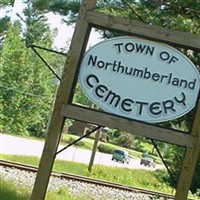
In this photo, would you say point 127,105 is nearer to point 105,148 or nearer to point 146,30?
point 146,30

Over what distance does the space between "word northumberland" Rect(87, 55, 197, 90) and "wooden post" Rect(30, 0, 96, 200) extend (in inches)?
4.6

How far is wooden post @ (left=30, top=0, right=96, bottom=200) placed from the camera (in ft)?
10.5

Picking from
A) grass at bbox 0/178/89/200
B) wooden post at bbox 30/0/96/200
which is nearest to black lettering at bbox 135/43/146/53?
wooden post at bbox 30/0/96/200

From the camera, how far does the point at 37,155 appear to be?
700 centimetres

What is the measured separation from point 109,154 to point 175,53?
3751 mm

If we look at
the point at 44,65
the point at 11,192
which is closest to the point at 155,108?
the point at 11,192

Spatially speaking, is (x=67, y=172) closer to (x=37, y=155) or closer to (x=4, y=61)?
(x=37, y=155)

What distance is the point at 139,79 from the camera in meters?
3.13

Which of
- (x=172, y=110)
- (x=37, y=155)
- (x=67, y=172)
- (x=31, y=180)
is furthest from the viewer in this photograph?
(x=37, y=155)

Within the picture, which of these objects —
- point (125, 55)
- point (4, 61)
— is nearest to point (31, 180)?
point (4, 61)

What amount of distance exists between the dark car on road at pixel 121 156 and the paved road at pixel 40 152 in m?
0.06

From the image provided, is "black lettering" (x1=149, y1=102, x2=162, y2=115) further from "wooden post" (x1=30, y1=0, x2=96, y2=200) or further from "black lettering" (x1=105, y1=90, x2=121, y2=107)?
"wooden post" (x1=30, y1=0, x2=96, y2=200)

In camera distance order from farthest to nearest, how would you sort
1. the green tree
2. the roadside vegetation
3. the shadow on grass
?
1. the green tree
2. the roadside vegetation
3. the shadow on grass

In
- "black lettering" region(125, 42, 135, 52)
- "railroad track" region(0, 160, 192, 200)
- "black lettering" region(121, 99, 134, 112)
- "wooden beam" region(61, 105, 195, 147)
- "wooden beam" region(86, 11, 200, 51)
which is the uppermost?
"wooden beam" region(86, 11, 200, 51)
